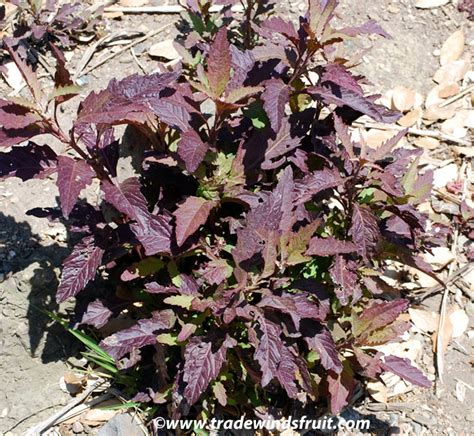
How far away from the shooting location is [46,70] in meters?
3.20

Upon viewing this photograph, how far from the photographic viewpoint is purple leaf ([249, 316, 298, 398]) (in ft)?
6.21

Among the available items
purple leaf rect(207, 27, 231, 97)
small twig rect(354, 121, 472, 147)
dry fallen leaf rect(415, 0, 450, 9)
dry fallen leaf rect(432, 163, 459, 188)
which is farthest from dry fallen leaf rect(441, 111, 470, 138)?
purple leaf rect(207, 27, 231, 97)

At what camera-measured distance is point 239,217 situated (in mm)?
2256

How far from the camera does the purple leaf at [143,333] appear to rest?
6.97 ft

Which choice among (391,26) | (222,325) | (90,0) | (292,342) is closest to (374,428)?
(292,342)

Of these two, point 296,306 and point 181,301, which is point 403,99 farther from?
point 181,301

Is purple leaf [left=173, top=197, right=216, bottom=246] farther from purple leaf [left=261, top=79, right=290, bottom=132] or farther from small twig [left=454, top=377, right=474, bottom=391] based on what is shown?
small twig [left=454, top=377, right=474, bottom=391]

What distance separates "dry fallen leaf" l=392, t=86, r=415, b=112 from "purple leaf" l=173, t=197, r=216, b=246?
5.36 ft

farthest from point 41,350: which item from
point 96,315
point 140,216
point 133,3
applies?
point 133,3

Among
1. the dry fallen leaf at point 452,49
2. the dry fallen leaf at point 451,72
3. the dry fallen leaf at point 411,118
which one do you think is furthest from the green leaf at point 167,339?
the dry fallen leaf at point 452,49

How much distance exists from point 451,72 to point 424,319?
1.39 meters

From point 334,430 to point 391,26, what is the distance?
2.18m

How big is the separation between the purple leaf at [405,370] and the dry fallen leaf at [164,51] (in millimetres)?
1862

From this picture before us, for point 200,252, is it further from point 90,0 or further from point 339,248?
point 90,0
